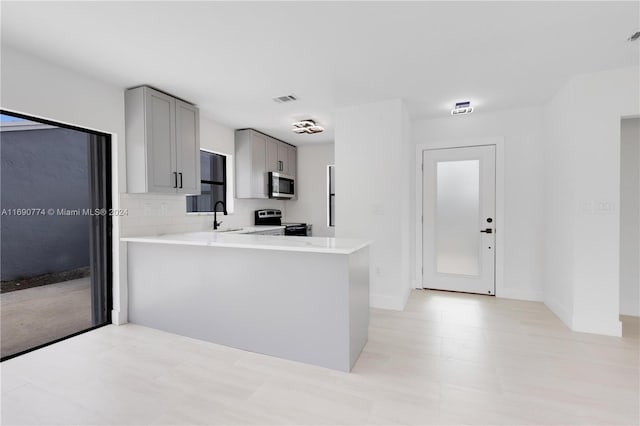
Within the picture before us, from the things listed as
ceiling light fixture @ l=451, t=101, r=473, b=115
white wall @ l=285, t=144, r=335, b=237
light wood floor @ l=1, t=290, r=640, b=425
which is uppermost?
ceiling light fixture @ l=451, t=101, r=473, b=115

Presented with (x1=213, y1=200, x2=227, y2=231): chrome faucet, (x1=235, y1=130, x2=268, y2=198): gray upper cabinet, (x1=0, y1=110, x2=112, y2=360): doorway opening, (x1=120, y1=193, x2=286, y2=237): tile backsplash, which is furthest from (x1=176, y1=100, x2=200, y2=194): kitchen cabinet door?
(x1=235, y1=130, x2=268, y2=198): gray upper cabinet

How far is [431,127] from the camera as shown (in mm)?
4453

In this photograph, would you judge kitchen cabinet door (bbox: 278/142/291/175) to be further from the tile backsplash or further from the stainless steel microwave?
the tile backsplash

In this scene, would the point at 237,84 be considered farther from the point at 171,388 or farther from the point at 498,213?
the point at 498,213

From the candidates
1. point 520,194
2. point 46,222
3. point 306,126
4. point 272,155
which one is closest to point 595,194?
point 520,194

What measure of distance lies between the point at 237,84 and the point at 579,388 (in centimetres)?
383

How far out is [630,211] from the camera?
3.33 meters

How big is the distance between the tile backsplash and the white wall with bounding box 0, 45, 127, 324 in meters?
0.11

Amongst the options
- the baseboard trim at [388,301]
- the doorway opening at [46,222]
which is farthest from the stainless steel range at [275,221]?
the doorway opening at [46,222]

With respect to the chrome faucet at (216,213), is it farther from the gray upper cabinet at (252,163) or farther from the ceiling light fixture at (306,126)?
the ceiling light fixture at (306,126)

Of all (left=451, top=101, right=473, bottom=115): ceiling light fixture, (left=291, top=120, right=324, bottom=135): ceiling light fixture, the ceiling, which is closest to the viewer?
the ceiling

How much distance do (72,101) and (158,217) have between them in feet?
4.64

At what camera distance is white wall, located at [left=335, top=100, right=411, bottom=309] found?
3662mm

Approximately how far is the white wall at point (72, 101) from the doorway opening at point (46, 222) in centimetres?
10
